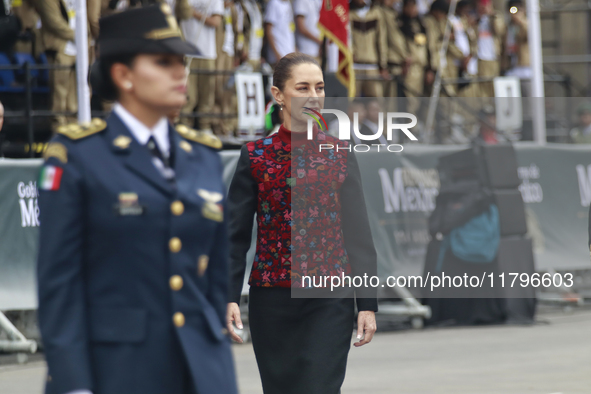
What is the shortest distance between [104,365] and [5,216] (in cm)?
657

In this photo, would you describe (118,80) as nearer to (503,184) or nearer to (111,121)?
(111,121)

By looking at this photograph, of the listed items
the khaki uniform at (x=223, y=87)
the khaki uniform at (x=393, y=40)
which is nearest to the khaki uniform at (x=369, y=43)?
the khaki uniform at (x=393, y=40)

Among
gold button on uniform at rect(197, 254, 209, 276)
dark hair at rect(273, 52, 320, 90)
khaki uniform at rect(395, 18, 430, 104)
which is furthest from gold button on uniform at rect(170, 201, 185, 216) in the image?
khaki uniform at rect(395, 18, 430, 104)

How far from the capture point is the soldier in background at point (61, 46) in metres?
11.3

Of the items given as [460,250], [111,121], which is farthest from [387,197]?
[111,121]

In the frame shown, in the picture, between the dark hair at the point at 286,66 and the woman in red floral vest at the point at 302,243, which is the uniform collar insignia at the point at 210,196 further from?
the dark hair at the point at 286,66

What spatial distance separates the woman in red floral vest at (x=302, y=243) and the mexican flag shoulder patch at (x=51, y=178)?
1.91 metres

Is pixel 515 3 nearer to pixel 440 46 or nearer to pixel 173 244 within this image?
pixel 440 46

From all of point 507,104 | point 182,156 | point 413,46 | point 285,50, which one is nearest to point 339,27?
point 285,50

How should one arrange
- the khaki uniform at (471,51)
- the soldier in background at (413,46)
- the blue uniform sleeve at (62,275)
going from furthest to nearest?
the khaki uniform at (471,51) → the soldier in background at (413,46) → the blue uniform sleeve at (62,275)

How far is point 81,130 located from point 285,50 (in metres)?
11.5

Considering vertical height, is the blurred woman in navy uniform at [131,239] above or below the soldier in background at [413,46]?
below

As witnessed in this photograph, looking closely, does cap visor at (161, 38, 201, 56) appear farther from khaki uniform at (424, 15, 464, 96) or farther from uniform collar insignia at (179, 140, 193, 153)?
khaki uniform at (424, 15, 464, 96)

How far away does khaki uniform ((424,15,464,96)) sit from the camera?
670 inches
